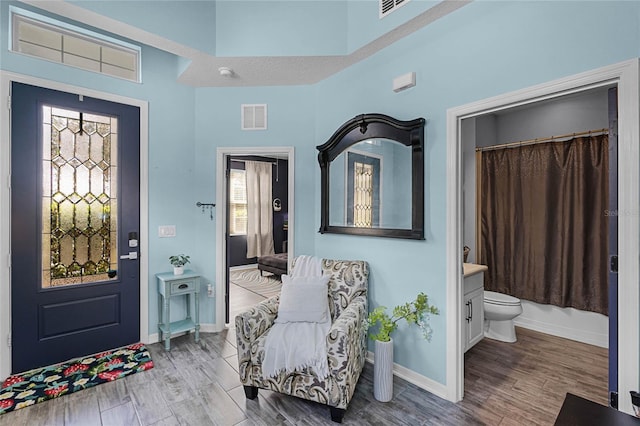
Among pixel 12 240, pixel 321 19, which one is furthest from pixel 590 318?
pixel 12 240

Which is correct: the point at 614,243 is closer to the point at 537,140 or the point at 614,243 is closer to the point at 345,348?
the point at 345,348

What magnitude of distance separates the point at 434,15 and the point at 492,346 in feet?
9.96

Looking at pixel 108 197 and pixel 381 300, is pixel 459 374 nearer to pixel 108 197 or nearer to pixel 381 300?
pixel 381 300

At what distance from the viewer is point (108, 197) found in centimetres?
291

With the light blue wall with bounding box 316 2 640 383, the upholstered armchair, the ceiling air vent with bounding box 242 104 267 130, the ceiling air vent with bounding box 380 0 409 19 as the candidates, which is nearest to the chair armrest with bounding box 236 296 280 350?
the upholstered armchair

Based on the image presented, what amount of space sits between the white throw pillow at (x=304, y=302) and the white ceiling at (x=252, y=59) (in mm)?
1977

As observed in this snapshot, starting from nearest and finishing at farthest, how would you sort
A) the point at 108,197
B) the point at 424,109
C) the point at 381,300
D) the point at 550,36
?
the point at 550,36, the point at 424,109, the point at 381,300, the point at 108,197

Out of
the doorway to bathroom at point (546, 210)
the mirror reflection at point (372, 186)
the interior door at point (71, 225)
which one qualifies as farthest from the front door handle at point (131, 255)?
the doorway to bathroom at point (546, 210)

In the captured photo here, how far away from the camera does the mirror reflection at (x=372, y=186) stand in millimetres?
2498

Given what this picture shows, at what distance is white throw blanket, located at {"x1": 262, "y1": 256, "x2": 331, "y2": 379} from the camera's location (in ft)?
6.36

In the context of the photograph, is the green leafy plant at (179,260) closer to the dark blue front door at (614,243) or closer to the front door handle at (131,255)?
the front door handle at (131,255)

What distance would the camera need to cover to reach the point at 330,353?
191cm

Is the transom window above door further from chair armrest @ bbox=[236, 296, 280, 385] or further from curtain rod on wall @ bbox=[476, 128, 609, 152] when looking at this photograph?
curtain rod on wall @ bbox=[476, 128, 609, 152]

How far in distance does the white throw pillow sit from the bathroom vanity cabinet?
4.17ft
